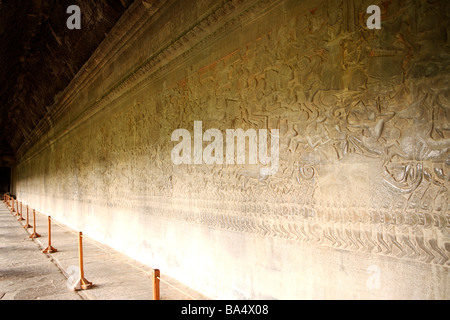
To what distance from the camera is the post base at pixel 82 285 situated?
453 centimetres

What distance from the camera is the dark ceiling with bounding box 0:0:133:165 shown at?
7.21 metres

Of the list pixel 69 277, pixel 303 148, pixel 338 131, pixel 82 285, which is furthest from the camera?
pixel 69 277

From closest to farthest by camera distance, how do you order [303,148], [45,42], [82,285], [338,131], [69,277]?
[338,131]
[303,148]
[82,285]
[69,277]
[45,42]

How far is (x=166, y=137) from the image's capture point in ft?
17.3

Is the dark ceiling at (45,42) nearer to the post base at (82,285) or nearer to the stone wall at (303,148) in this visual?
the stone wall at (303,148)

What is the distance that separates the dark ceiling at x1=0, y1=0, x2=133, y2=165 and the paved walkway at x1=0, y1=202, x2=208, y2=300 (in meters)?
5.13

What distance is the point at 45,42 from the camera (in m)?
10.4

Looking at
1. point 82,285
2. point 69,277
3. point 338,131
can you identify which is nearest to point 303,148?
point 338,131

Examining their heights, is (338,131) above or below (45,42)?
below

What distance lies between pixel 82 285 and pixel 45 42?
29.7 ft

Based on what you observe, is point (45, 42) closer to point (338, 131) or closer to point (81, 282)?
point (81, 282)

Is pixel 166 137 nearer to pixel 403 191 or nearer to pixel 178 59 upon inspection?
pixel 178 59

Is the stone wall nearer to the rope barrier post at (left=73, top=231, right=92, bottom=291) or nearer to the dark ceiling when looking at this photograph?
the rope barrier post at (left=73, top=231, right=92, bottom=291)

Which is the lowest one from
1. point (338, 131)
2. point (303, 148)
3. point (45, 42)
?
point (303, 148)
